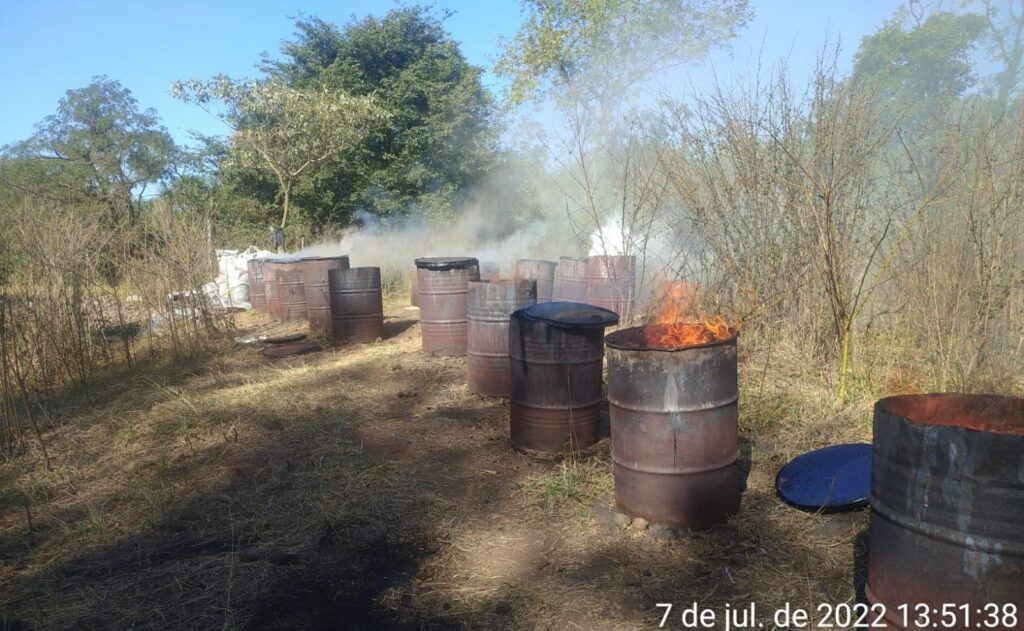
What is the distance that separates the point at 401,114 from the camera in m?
19.4

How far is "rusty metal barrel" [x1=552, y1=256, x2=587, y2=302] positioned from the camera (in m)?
8.61

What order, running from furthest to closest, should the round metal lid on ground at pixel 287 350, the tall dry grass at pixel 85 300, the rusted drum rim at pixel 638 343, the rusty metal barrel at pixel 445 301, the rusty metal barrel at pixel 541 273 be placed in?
the rusty metal barrel at pixel 541 273
the round metal lid on ground at pixel 287 350
the rusty metal barrel at pixel 445 301
the tall dry grass at pixel 85 300
the rusted drum rim at pixel 638 343

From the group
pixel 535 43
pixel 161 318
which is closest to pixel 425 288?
pixel 161 318

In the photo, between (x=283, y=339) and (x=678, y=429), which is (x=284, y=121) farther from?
(x=678, y=429)

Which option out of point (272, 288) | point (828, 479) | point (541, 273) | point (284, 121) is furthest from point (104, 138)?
point (828, 479)

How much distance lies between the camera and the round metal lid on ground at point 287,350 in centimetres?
841

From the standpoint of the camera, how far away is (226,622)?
2689 millimetres

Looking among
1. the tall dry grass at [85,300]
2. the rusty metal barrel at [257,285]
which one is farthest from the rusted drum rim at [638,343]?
the rusty metal barrel at [257,285]

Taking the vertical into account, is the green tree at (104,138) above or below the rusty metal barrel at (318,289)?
above

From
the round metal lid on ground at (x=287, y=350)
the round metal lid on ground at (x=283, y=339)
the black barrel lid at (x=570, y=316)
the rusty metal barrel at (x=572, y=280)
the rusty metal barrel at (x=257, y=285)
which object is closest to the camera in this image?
the black barrel lid at (x=570, y=316)

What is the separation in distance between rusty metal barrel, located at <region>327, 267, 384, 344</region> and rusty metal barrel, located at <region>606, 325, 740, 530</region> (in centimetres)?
607

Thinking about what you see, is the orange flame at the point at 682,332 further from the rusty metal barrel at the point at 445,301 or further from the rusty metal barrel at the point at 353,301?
the rusty metal barrel at the point at 353,301

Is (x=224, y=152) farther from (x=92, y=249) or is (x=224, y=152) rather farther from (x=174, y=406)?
(x=174, y=406)

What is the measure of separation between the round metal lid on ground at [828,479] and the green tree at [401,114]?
644 inches
